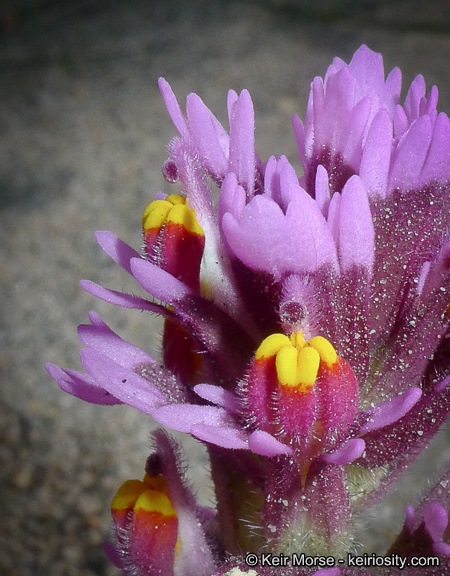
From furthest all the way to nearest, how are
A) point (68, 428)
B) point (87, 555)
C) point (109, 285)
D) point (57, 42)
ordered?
1. point (57, 42)
2. point (109, 285)
3. point (68, 428)
4. point (87, 555)

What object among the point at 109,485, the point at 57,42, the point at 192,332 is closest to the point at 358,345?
the point at 192,332

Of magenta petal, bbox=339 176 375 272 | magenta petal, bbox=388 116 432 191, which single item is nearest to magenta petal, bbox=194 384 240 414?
magenta petal, bbox=339 176 375 272

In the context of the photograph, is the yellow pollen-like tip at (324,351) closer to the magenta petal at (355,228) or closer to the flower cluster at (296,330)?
the flower cluster at (296,330)

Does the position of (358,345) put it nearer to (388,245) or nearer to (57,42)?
(388,245)

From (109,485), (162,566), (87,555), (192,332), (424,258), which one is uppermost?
(424,258)

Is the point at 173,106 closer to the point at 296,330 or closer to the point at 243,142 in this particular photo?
the point at 243,142

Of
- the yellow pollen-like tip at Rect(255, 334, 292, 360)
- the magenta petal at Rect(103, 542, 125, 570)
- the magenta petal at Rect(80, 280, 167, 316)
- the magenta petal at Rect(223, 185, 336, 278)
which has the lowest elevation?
the magenta petal at Rect(103, 542, 125, 570)

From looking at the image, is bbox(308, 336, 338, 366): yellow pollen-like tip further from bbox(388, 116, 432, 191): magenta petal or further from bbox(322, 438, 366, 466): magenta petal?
bbox(388, 116, 432, 191): magenta petal

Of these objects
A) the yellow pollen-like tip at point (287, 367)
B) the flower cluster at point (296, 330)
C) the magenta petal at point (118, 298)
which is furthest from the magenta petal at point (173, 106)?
the yellow pollen-like tip at point (287, 367)

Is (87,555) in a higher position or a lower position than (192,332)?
lower
